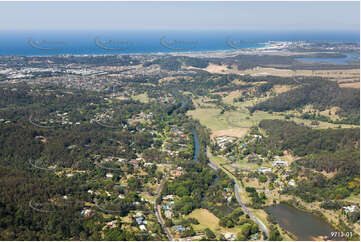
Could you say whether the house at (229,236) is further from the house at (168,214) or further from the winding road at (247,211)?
the house at (168,214)

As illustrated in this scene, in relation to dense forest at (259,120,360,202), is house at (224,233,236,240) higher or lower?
lower

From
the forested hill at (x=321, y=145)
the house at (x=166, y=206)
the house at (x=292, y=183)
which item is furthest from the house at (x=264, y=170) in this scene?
the house at (x=166, y=206)

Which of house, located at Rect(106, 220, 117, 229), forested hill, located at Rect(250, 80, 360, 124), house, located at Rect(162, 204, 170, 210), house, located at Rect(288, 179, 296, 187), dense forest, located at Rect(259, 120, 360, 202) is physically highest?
forested hill, located at Rect(250, 80, 360, 124)

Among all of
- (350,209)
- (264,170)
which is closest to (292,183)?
(264,170)

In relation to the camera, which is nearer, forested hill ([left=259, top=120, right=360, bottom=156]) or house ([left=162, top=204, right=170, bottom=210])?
house ([left=162, top=204, right=170, bottom=210])

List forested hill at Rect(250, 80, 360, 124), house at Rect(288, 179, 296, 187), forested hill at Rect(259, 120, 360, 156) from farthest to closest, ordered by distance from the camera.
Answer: forested hill at Rect(250, 80, 360, 124) → forested hill at Rect(259, 120, 360, 156) → house at Rect(288, 179, 296, 187)

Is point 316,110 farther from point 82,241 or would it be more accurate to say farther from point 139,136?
point 82,241

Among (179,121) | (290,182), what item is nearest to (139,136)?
(179,121)

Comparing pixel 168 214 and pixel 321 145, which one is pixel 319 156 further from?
pixel 168 214

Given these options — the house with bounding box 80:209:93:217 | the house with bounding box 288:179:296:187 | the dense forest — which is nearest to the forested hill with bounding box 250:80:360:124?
the dense forest

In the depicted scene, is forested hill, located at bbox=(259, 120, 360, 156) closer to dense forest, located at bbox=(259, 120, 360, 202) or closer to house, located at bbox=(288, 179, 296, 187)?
dense forest, located at bbox=(259, 120, 360, 202)
